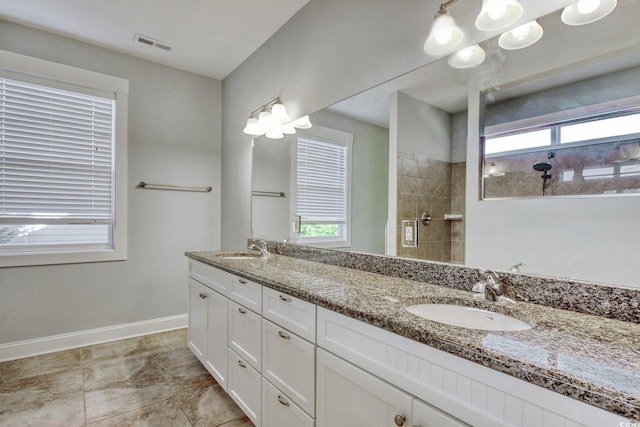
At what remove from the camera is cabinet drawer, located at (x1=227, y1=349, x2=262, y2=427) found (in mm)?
1523

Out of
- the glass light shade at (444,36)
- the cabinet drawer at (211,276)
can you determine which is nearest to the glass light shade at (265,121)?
the cabinet drawer at (211,276)

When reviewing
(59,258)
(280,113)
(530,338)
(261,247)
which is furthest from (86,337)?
(530,338)

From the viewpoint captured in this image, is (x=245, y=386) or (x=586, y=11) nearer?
(x=586, y=11)

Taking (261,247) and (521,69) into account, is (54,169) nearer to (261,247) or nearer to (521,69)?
(261,247)

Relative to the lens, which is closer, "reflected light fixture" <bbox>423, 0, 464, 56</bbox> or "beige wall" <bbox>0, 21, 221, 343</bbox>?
"reflected light fixture" <bbox>423, 0, 464, 56</bbox>

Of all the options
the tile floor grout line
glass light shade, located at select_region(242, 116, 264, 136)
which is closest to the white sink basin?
the tile floor grout line

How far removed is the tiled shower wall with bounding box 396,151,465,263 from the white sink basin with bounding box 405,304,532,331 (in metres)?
0.29

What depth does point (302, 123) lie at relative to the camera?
2.32m

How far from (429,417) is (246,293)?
1069mm

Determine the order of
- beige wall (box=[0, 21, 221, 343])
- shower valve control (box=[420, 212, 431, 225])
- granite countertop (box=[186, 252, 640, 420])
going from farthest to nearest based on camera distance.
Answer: beige wall (box=[0, 21, 221, 343]) → shower valve control (box=[420, 212, 431, 225]) → granite countertop (box=[186, 252, 640, 420])

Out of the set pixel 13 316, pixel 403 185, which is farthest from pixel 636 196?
pixel 13 316

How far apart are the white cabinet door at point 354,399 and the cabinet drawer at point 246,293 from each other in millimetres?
482

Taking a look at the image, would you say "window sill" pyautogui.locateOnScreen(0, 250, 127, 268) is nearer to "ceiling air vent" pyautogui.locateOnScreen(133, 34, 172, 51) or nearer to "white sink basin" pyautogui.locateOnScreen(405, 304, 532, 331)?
"ceiling air vent" pyautogui.locateOnScreen(133, 34, 172, 51)

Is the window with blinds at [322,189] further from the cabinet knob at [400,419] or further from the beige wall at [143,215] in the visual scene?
the beige wall at [143,215]
